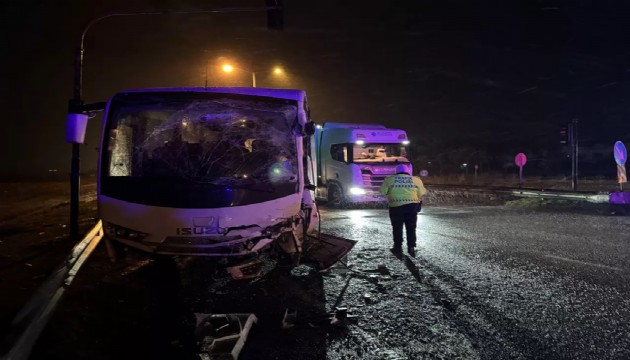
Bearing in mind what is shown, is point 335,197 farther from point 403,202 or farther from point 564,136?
point 564,136

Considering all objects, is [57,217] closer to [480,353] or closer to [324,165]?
[324,165]

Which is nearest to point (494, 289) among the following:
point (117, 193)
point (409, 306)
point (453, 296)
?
point (453, 296)

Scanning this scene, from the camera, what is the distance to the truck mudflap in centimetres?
677

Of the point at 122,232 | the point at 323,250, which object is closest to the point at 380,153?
the point at 323,250

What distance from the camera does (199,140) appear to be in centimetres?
621

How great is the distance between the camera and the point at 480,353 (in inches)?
149

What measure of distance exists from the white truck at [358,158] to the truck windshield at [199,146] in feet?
31.9

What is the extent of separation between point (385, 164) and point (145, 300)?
475 inches

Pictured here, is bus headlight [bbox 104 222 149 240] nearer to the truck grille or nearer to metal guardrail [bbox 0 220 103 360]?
metal guardrail [bbox 0 220 103 360]

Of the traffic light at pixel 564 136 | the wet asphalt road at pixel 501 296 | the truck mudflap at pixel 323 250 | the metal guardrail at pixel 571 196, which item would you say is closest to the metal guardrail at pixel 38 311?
the wet asphalt road at pixel 501 296

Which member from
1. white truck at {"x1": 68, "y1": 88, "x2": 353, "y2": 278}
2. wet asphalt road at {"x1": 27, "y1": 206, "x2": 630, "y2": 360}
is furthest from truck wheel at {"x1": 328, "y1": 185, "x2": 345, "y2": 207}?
white truck at {"x1": 68, "y1": 88, "x2": 353, "y2": 278}

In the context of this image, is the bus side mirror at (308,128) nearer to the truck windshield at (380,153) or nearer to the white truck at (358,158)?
the white truck at (358,158)

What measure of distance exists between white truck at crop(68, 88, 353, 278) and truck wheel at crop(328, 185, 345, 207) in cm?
1013

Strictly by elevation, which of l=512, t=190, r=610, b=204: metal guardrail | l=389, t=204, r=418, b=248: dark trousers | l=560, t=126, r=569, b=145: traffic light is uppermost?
l=560, t=126, r=569, b=145: traffic light
